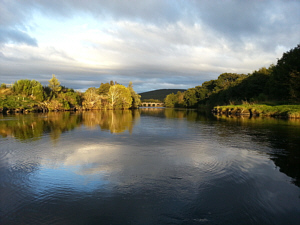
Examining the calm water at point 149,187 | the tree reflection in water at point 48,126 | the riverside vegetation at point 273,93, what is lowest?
the calm water at point 149,187

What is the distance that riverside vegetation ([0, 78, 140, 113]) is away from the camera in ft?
176

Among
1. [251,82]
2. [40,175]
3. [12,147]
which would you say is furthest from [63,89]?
[40,175]

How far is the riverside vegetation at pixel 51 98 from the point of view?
176 ft

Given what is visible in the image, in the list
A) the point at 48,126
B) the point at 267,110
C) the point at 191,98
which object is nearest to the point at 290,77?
the point at 267,110

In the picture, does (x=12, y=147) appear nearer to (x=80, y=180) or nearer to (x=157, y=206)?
(x=80, y=180)

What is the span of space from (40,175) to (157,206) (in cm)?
431

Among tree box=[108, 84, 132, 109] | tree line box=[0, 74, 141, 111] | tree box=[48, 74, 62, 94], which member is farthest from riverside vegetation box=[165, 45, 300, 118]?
tree box=[48, 74, 62, 94]

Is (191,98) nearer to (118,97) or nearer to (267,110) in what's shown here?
(118,97)

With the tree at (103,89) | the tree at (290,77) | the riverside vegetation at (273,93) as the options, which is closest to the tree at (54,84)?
the tree at (103,89)

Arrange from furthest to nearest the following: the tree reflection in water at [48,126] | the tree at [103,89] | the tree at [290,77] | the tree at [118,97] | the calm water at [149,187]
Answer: the tree at [103,89], the tree at [118,97], the tree at [290,77], the tree reflection in water at [48,126], the calm water at [149,187]

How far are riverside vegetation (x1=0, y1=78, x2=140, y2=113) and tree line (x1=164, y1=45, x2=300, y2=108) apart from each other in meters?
40.1

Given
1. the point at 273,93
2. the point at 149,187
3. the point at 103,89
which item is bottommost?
the point at 149,187

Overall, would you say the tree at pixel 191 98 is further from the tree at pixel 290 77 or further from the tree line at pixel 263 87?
the tree at pixel 290 77

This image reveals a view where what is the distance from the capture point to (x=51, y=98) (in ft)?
214
